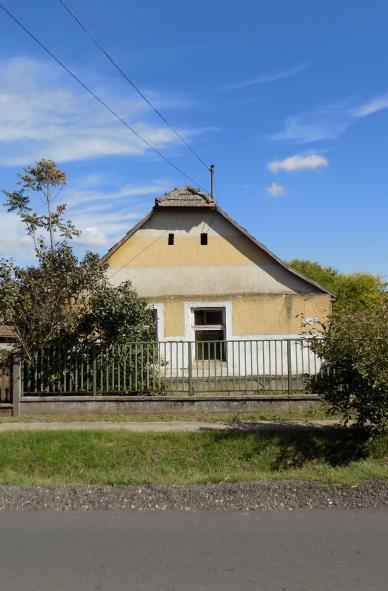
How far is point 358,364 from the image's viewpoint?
7684 millimetres

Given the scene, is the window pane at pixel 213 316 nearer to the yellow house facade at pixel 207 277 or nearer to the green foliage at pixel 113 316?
the yellow house facade at pixel 207 277

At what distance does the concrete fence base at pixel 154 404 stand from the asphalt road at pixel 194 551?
5920 millimetres

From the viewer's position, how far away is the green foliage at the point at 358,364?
7.70 m

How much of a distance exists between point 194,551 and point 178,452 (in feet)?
14.5

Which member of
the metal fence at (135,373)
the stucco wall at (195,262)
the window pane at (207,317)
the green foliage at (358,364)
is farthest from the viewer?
the window pane at (207,317)

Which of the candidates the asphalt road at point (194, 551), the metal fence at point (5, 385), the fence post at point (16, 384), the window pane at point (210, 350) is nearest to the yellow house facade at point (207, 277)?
the window pane at point (210, 350)

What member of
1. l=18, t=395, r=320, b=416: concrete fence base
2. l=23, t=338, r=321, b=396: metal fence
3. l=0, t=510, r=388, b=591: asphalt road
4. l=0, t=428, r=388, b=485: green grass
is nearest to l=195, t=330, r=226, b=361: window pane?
l=23, t=338, r=321, b=396: metal fence

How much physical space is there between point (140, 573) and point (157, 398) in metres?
7.55

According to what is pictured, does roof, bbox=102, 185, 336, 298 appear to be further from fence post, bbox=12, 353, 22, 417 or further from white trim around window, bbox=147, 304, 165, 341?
fence post, bbox=12, 353, 22, 417

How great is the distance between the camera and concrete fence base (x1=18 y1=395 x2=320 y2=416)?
11484 mm

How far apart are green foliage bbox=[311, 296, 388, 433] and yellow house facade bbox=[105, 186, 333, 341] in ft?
21.8

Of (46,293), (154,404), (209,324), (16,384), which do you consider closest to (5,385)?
(16,384)

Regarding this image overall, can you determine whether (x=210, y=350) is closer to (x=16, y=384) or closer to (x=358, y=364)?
(x=16, y=384)

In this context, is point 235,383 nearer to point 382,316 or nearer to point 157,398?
point 157,398
